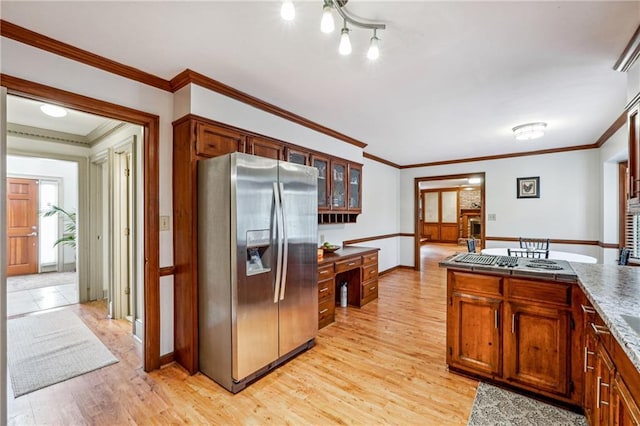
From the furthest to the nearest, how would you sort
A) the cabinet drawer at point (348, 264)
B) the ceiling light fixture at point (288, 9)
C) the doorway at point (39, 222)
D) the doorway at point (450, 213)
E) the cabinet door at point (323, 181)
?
the doorway at point (450, 213)
the doorway at point (39, 222)
the cabinet door at point (323, 181)
the cabinet drawer at point (348, 264)
the ceiling light fixture at point (288, 9)

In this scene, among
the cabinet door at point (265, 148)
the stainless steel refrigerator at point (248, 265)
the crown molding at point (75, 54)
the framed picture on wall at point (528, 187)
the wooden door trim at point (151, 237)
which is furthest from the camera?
the framed picture on wall at point (528, 187)

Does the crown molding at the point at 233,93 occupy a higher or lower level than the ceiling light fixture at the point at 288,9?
higher

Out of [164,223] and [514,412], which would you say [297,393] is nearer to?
[514,412]

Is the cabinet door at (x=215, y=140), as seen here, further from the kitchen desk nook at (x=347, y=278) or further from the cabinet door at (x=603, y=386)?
the cabinet door at (x=603, y=386)

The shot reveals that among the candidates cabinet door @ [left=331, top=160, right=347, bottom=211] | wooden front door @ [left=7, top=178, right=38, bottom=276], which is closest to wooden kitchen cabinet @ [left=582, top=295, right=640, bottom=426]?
cabinet door @ [left=331, top=160, right=347, bottom=211]

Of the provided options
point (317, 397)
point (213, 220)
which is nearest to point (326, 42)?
point (213, 220)

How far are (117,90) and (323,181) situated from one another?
244 centimetres

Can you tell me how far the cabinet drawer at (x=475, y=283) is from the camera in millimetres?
2154

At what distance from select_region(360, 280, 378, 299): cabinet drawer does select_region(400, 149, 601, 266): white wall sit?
299cm

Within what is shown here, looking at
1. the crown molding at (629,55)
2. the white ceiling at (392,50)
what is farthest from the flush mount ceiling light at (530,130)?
the crown molding at (629,55)

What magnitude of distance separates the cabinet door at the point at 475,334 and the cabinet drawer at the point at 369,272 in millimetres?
1828

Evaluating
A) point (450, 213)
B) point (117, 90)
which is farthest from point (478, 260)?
point (450, 213)

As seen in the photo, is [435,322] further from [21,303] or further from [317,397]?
[21,303]

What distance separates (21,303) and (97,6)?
15.5 feet
